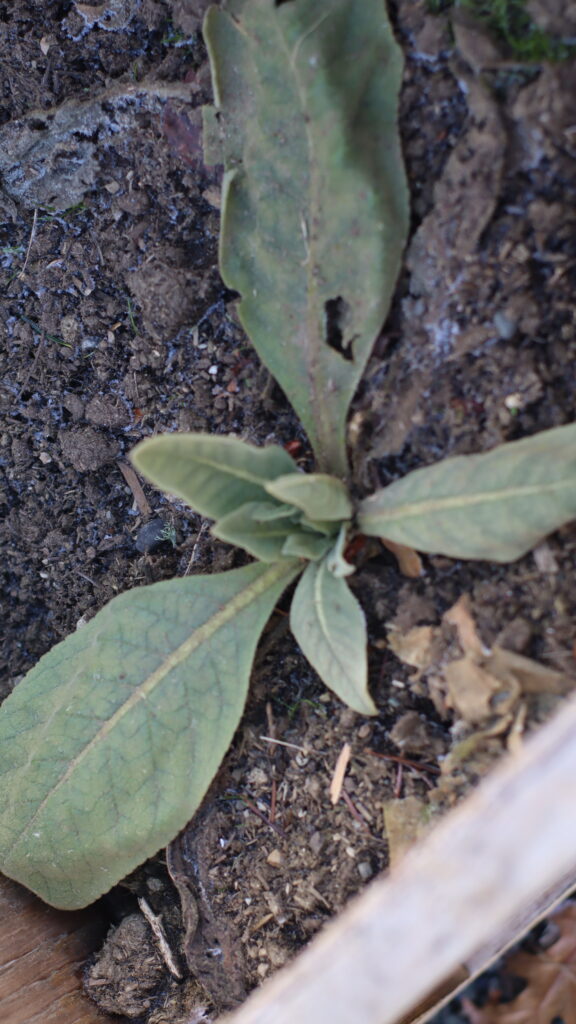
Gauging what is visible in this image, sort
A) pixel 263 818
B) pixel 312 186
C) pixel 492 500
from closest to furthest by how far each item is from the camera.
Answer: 1. pixel 492 500
2. pixel 312 186
3. pixel 263 818

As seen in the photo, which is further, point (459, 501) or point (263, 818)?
point (263, 818)

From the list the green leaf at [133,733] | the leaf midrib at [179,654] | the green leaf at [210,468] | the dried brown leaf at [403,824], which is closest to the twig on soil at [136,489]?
the green leaf at [133,733]

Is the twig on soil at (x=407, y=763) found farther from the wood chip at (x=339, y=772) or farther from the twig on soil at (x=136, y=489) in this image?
the twig on soil at (x=136, y=489)

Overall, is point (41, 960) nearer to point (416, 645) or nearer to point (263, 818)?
point (263, 818)

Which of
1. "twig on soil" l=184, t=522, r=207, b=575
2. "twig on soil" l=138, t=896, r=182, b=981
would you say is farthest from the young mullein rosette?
"twig on soil" l=138, t=896, r=182, b=981

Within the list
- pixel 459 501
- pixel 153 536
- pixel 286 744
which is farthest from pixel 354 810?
pixel 153 536

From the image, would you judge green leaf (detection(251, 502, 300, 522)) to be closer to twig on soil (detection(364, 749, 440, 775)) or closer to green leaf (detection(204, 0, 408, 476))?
green leaf (detection(204, 0, 408, 476))
